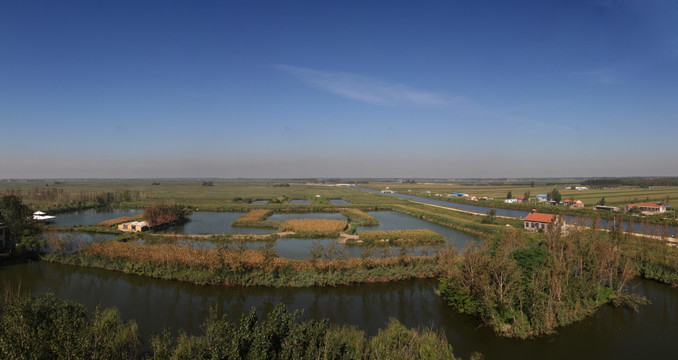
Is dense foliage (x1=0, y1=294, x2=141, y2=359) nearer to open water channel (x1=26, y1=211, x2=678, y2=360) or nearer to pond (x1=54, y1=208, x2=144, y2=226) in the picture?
open water channel (x1=26, y1=211, x2=678, y2=360)

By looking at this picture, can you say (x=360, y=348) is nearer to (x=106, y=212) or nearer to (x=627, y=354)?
(x=627, y=354)

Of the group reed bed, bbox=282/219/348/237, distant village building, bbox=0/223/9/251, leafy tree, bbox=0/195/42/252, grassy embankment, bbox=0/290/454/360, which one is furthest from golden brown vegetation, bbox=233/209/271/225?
grassy embankment, bbox=0/290/454/360

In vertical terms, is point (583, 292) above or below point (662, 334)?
above

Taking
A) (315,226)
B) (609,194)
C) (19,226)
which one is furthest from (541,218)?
(609,194)

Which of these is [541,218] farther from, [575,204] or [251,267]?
[251,267]

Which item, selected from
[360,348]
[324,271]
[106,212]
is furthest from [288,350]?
[106,212]

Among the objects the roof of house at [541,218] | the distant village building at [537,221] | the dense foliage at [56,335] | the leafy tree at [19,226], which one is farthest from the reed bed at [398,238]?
the leafy tree at [19,226]
